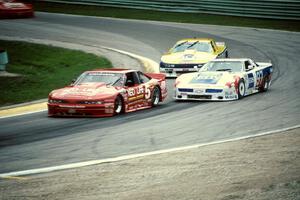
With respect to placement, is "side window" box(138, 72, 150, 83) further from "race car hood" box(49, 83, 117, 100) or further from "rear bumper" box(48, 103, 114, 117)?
→ "rear bumper" box(48, 103, 114, 117)

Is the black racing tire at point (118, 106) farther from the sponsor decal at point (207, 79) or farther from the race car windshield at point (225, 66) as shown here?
the race car windshield at point (225, 66)

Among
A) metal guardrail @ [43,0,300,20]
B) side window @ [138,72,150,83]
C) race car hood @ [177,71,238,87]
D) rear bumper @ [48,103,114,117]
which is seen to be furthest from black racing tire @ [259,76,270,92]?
metal guardrail @ [43,0,300,20]

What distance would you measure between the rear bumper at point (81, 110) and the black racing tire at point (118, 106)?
27 centimetres

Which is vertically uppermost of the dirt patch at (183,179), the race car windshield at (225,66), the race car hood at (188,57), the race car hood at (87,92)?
the dirt patch at (183,179)

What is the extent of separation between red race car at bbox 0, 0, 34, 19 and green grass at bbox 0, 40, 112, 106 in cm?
944

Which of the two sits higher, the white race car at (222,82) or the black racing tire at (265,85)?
the white race car at (222,82)

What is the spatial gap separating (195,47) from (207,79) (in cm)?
663

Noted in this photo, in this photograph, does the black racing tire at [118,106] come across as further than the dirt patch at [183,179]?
Yes

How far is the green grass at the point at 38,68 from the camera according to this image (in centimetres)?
2244

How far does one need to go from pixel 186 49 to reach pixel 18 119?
35.4 ft

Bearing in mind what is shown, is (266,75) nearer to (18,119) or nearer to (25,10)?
(18,119)

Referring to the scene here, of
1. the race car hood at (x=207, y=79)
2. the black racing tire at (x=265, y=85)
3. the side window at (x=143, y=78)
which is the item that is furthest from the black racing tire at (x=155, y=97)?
the black racing tire at (x=265, y=85)

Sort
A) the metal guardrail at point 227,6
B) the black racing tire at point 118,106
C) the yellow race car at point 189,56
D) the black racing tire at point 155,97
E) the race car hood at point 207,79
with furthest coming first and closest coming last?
1. the metal guardrail at point 227,6
2. the yellow race car at point 189,56
3. the race car hood at point 207,79
4. the black racing tire at point 155,97
5. the black racing tire at point 118,106

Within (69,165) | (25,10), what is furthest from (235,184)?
(25,10)
